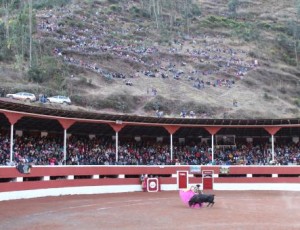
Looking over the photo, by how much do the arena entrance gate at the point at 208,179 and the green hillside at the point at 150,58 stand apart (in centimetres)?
2199

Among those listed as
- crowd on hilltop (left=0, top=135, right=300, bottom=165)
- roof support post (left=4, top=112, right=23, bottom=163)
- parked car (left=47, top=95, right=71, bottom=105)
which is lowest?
crowd on hilltop (left=0, top=135, right=300, bottom=165)

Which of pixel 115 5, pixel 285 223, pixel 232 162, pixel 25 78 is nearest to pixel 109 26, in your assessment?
pixel 115 5

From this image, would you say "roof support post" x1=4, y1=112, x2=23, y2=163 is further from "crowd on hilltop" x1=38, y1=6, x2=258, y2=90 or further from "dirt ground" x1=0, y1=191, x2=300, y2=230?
"crowd on hilltop" x1=38, y1=6, x2=258, y2=90

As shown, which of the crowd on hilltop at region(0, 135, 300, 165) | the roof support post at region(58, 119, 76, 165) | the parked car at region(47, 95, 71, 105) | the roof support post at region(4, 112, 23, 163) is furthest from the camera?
the parked car at region(47, 95, 71, 105)

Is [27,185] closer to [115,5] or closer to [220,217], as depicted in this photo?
[220,217]

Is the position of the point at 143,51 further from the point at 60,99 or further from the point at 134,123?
the point at 134,123

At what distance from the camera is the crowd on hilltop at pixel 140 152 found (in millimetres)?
34125

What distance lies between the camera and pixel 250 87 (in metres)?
79.1

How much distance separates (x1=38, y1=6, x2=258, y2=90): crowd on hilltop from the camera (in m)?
77.4

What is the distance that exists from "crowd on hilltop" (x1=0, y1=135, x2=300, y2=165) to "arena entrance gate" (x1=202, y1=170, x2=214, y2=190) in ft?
3.36

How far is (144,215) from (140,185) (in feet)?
55.7

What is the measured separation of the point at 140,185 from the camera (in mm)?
38344

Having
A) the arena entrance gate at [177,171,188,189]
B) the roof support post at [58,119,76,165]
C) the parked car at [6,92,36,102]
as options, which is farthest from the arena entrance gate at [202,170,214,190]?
the parked car at [6,92,36,102]

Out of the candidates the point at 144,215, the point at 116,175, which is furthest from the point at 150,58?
the point at 144,215
